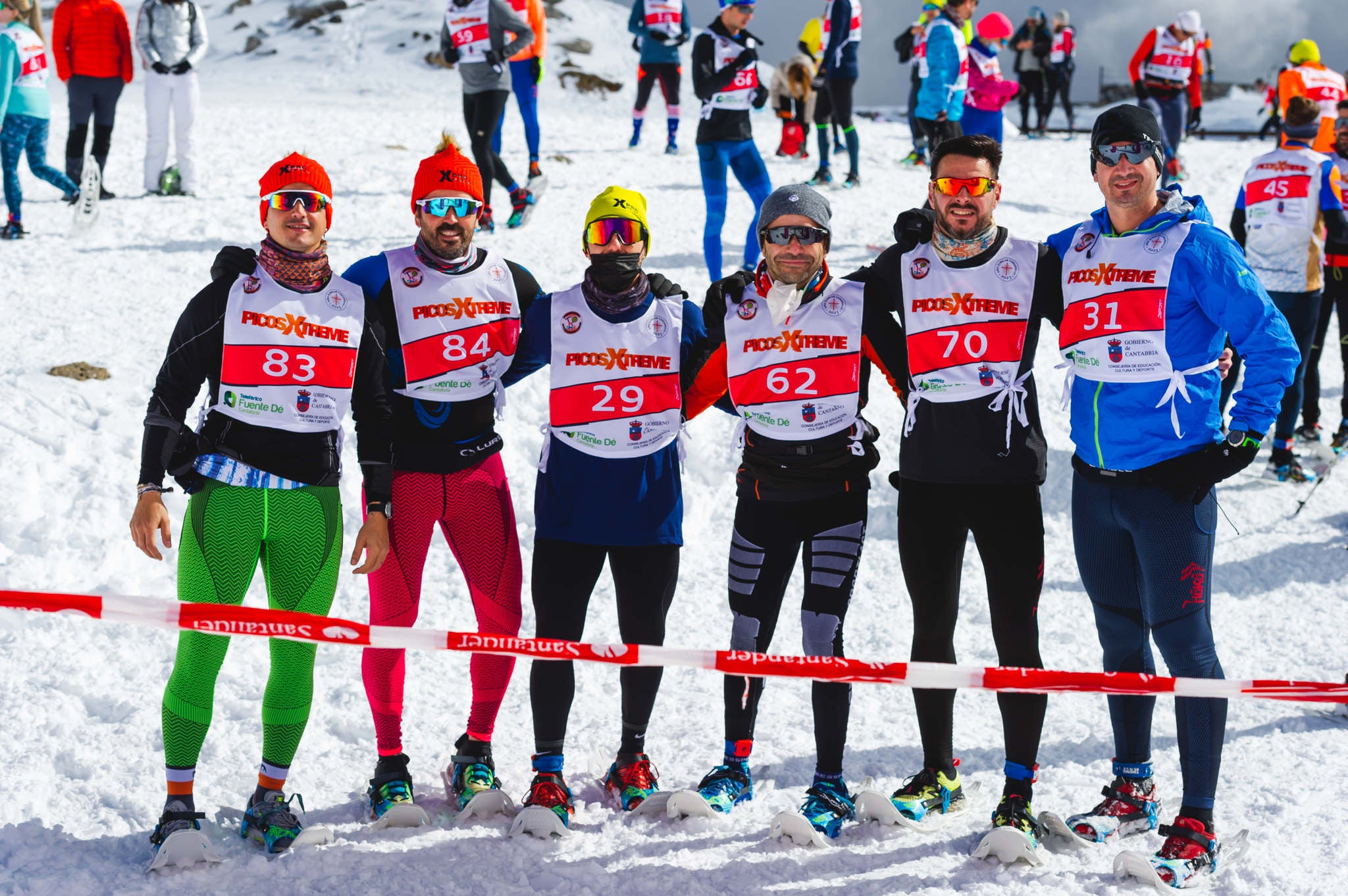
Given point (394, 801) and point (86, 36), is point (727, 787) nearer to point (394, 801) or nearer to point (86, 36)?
point (394, 801)

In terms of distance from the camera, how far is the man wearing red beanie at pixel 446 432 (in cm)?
400

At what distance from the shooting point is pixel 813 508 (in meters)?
3.96

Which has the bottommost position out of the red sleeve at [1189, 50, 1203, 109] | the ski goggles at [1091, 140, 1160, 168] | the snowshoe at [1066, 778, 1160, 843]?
the snowshoe at [1066, 778, 1160, 843]

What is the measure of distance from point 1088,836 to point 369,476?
2.83 meters

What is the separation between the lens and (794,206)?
3857 millimetres

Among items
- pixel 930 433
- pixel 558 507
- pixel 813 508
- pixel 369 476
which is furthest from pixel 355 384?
pixel 930 433

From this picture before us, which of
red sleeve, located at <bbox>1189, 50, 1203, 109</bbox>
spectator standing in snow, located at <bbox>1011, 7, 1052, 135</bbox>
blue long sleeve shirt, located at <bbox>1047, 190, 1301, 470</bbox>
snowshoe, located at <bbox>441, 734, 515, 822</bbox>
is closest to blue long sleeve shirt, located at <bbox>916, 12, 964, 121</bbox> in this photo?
red sleeve, located at <bbox>1189, 50, 1203, 109</bbox>

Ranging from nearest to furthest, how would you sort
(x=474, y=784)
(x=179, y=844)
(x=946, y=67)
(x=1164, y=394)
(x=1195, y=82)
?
1. (x=179, y=844)
2. (x=1164, y=394)
3. (x=474, y=784)
4. (x=946, y=67)
5. (x=1195, y=82)

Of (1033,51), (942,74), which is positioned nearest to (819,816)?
(942,74)

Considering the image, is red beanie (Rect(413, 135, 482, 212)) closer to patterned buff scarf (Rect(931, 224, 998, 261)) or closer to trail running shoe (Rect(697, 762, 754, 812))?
patterned buff scarf (Rect(931, 224, 998, 261))

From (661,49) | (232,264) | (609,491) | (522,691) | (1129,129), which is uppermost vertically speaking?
(661,49)

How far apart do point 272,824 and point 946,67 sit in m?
8.19

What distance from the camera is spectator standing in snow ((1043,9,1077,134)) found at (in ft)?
62.3

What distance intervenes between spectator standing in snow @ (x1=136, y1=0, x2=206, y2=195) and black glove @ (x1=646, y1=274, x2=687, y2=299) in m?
8.21
